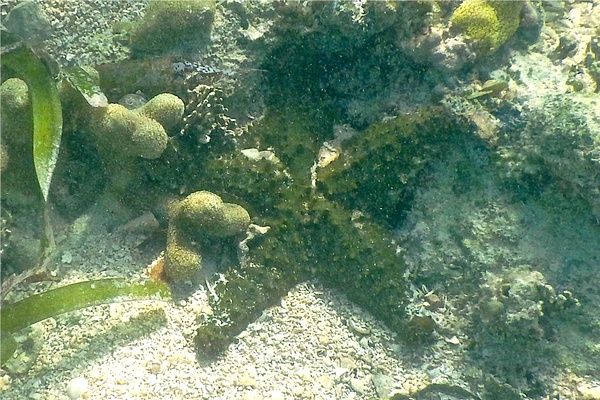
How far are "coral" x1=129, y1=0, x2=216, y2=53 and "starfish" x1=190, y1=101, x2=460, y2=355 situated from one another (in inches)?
42.3

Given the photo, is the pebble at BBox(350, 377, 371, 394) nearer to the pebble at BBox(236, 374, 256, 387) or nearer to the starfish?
the starfish

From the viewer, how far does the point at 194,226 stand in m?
4.03

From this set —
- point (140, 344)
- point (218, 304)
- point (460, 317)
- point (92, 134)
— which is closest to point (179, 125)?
point (92, 134)

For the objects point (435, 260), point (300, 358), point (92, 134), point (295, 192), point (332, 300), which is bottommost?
point (300, 358)

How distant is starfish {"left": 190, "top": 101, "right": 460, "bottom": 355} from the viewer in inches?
161

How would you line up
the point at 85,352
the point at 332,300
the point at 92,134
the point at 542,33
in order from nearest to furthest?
the point at 85,352 < the point at 92,134 < the point at 332,300 < the point at 542,33

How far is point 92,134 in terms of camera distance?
13.0 ft

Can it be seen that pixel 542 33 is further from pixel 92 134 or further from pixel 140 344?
pixel 140 344

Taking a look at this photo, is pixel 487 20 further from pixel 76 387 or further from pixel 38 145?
pixel 76 387

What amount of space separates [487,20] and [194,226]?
3.32m

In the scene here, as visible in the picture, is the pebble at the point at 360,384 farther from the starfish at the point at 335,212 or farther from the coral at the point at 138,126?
the coral at the point at 138,126

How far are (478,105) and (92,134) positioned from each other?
3.50m

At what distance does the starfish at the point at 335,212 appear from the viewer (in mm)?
4086

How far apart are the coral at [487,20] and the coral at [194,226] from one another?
2712mm
